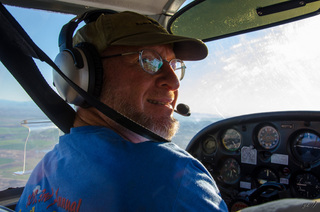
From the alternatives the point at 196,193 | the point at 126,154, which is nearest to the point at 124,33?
the point at 126,154

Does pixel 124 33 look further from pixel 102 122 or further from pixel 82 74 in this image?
pixel 102 122

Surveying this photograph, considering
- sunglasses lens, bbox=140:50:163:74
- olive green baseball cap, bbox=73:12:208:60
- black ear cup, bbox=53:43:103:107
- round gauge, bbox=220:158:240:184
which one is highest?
olive green baseball cap, bbox=73:12:208:60

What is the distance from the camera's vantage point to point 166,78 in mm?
1203

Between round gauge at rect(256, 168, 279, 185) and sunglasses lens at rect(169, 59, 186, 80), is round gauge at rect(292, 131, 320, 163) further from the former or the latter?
sunglasses lens at rect(169, 59, 186, 80)

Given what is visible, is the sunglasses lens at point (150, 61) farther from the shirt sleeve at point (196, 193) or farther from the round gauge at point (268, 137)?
the round gauge at point (268, 137)

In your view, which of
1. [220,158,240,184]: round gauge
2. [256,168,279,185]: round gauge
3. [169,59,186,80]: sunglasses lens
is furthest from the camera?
[220,158,240,184]: round gauge

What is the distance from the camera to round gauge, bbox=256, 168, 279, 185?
2494 millimetres

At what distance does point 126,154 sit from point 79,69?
0.46 m

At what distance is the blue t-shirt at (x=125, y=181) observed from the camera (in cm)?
66

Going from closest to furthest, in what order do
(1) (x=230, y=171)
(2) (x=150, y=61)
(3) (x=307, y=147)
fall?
(2) (x=150, y=61) → (3) (x=307, y=147) → (1) (x=230, y=171)

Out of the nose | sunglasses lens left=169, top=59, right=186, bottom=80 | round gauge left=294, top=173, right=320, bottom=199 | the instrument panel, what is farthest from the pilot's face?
round gauge left=294, top=173, right=320, bottom=199

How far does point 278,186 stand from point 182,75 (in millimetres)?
1294

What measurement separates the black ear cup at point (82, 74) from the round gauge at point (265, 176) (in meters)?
2.03

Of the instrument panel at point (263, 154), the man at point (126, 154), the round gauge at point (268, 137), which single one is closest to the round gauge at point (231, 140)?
the instrument panel at point (263, 154)
